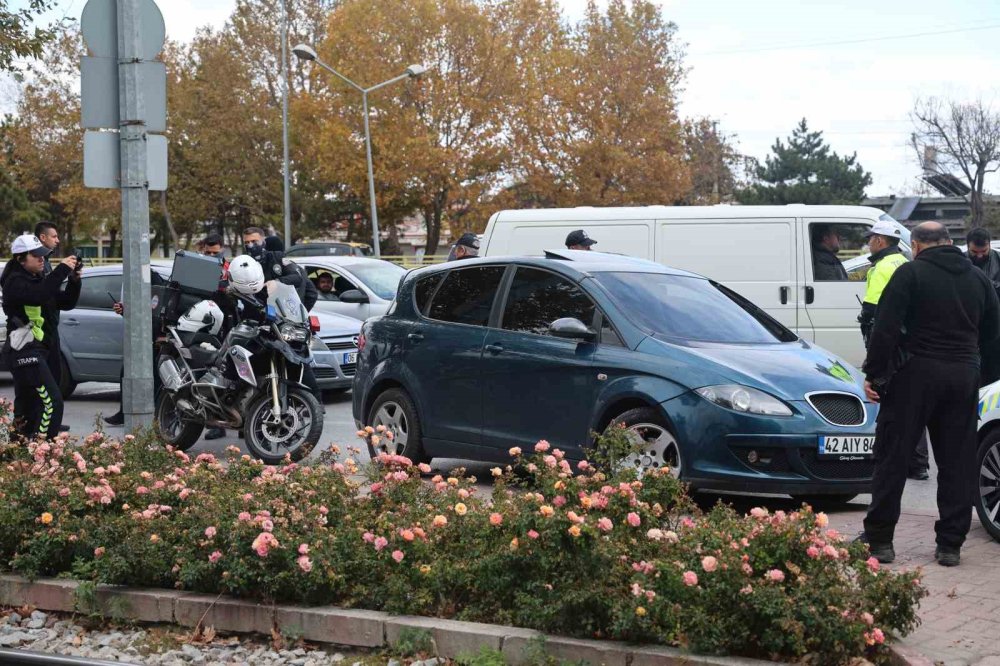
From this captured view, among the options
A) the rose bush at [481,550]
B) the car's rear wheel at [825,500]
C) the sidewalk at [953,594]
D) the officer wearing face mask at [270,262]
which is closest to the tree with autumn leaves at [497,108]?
the officer wearing face mask at [270,262]

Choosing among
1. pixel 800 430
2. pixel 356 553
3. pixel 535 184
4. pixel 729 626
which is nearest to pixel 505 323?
pixel 800 430

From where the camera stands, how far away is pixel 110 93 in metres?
8.27

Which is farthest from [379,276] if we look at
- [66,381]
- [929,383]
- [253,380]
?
[929,383]

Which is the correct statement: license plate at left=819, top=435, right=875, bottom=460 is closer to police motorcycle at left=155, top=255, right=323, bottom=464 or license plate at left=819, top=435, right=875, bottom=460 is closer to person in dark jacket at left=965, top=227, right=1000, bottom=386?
person in dark jacket at left=965, top=227, right=1000, bottom=386

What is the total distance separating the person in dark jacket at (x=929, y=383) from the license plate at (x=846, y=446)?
107cm

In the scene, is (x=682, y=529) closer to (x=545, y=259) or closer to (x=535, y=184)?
(x=545, y=259)

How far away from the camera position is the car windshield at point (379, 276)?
17.7m

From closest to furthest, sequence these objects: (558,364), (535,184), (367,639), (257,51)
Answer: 1. (367,639)
2. (558,364)
3. (535,184)
4. (257,51)

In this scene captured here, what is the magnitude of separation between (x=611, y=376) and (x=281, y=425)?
11.1 feet

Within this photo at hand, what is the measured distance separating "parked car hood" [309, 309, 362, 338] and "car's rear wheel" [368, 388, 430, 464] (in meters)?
4.92

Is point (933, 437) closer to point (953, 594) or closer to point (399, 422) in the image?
point (953, 594)

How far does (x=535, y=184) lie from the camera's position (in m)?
48.2

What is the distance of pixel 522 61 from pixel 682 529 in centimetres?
4423

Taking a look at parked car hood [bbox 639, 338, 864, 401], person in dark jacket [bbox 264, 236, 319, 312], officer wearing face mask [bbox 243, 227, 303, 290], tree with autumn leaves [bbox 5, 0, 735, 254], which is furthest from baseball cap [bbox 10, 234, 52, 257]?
tree with autumn leaves [bbox 5, 0, 735, 254]
